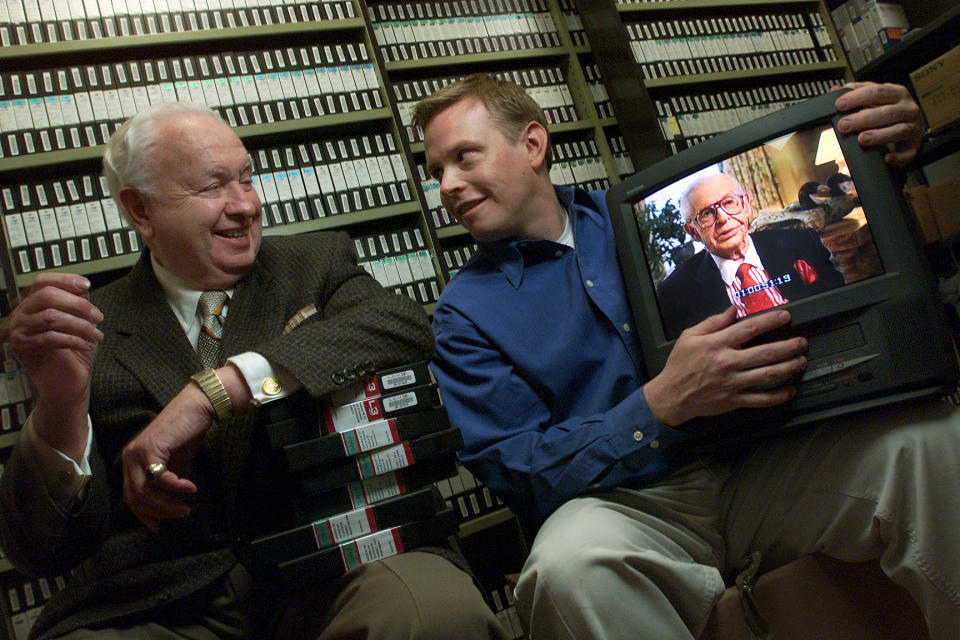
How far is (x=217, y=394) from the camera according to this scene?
3.70 ft

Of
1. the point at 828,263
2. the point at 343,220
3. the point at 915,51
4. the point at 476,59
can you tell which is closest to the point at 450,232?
the point at 343,220

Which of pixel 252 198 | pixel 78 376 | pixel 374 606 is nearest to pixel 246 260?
pixel 252 198

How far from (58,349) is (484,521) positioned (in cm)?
163

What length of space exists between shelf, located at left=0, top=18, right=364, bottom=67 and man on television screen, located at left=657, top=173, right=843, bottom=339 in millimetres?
1943

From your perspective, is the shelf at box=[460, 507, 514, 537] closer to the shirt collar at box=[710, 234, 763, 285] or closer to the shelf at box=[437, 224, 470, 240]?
the shelf at box=[437, 224, 470, 240]

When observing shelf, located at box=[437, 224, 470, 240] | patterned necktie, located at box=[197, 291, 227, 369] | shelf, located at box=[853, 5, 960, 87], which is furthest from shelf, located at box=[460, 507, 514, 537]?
shelf, located at box=[853, 5, 960, 87]

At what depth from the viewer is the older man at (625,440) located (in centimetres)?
103

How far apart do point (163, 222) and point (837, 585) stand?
1.46 meters

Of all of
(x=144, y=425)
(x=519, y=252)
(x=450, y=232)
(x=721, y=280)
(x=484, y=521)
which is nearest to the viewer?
(x=721, y=280)

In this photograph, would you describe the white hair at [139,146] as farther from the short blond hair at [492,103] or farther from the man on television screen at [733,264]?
the man on television screen at [733,264]

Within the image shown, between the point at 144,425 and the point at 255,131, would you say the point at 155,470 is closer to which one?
the point at 144,425

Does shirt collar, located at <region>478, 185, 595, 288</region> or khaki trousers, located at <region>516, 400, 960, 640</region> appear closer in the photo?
khaki trousers, located at <region>516, 400, 960, 640</region>

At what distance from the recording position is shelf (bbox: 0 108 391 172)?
2242 millimetres

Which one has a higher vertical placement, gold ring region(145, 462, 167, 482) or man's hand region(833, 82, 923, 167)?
man's hand region(833, 82, 923, 167)
